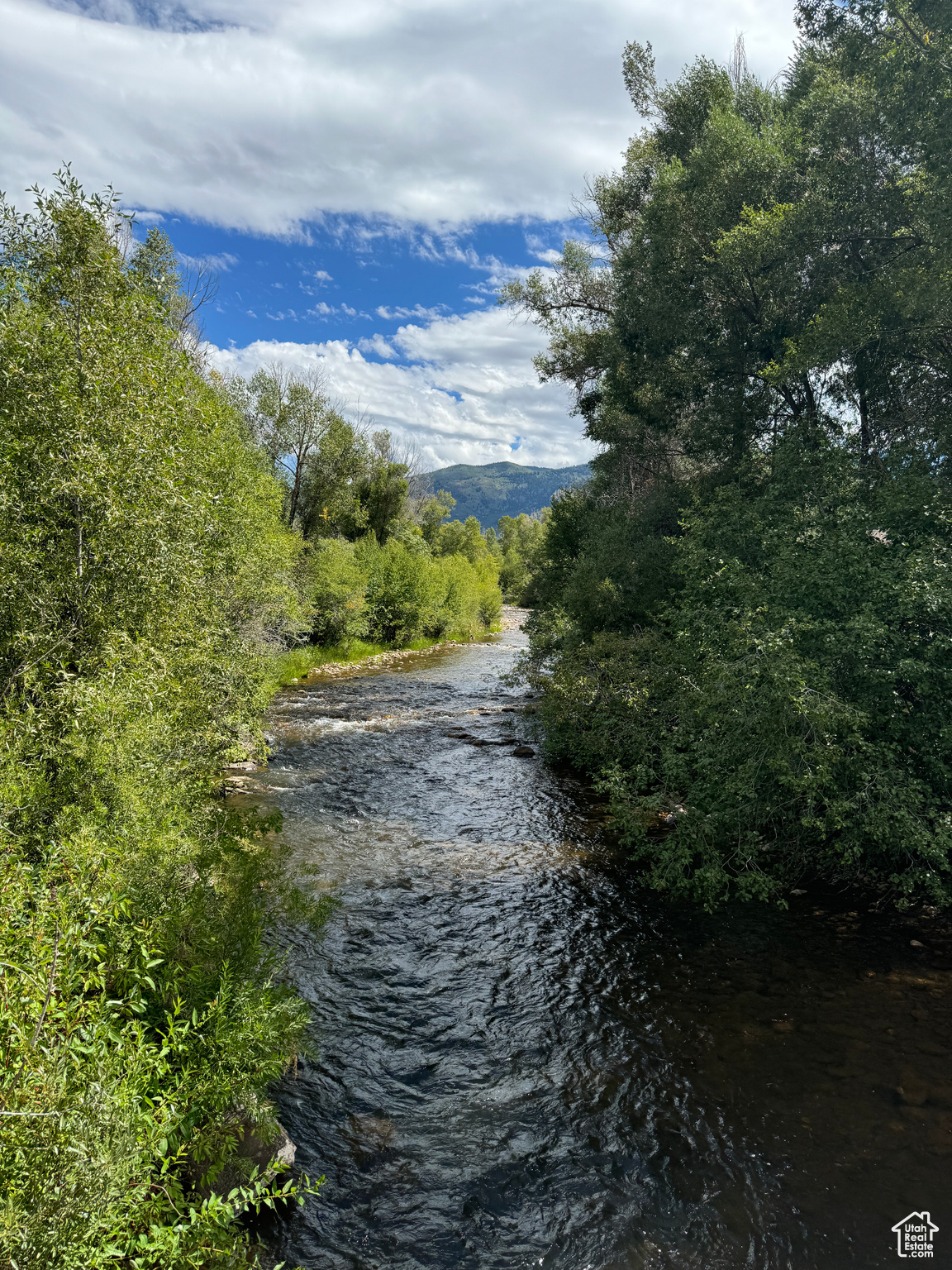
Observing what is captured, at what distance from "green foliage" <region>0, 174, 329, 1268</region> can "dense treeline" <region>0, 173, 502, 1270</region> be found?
1.2 inches

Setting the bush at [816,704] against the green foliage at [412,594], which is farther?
the green foliage at [412,594]

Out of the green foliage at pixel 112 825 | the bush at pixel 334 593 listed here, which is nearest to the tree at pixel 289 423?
the bush at pixel 334 593

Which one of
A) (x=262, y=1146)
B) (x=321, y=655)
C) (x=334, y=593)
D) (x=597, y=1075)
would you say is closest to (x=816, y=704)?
(x=597, y=1075)

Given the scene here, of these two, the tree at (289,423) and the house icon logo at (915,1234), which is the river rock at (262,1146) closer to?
the house icon logo at (915,1234)

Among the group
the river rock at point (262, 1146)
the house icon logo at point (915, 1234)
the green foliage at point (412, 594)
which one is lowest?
the house icon logo at point (915, 1234)

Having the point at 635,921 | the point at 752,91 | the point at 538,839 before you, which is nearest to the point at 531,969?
the point at 635,921

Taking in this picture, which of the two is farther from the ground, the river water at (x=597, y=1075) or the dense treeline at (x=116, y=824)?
the dense treeline at (x=116, y=824)

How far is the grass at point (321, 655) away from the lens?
104 ft

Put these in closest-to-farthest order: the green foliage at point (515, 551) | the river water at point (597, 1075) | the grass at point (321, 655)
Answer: the river water at point (597, 1075), the grass at point (321, 655), the green foliage at point (515, 551)

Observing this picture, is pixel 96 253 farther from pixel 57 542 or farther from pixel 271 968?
pixel 271 968

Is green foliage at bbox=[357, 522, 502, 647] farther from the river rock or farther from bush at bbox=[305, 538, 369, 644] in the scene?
the river rock

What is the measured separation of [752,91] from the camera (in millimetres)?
21156

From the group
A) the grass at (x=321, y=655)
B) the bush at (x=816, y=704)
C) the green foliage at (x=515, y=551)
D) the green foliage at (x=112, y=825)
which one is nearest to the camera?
the green foliage at (x=112, y=825)

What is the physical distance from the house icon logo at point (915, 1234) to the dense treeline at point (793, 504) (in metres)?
5.02
